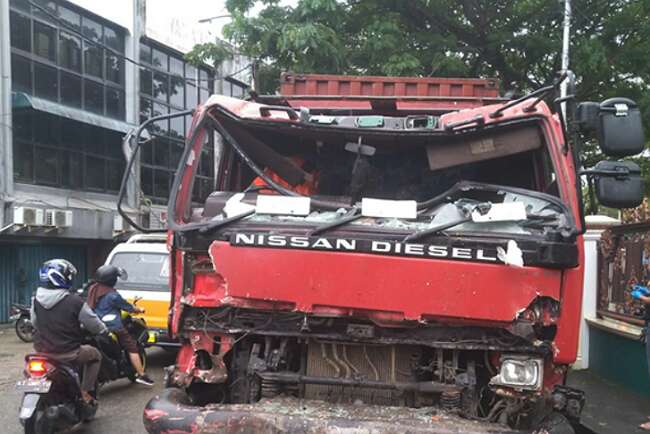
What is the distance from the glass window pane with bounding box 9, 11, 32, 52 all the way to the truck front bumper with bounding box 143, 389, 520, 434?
13838 millimetres

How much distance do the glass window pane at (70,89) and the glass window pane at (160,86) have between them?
3.33 meters

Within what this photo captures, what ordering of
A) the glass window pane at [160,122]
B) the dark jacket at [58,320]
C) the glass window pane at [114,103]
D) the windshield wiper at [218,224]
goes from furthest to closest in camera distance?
the glass window pane at [160,122] < the glass window pane at [114,103] < the dark jacket at [58,320] < the windshield wiper at [218,224]

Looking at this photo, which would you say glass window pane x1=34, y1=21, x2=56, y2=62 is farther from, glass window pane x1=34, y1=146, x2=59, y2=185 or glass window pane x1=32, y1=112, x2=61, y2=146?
glass window pane x1=34, y1=146, x2=59, y2=185

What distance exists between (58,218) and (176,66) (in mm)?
7785

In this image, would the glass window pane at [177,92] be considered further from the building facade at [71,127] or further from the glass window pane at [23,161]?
the glass window pane at [23,161]

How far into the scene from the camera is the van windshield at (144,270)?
8.77m

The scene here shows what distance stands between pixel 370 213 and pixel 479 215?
64 centimetres

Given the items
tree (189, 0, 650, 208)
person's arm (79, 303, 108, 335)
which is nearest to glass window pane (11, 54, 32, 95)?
tree (189, 0, 650, 208)

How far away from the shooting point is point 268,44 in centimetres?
960

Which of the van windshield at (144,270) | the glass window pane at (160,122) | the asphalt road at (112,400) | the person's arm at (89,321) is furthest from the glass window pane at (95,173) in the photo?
the person's arm at (89,321)

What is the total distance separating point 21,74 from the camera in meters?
14.9

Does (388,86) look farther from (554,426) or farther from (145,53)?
(145,53)

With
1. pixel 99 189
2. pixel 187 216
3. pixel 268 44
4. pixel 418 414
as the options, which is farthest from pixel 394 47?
pixel 99 189

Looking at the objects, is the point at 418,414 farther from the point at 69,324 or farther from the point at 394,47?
the point at 394,47
